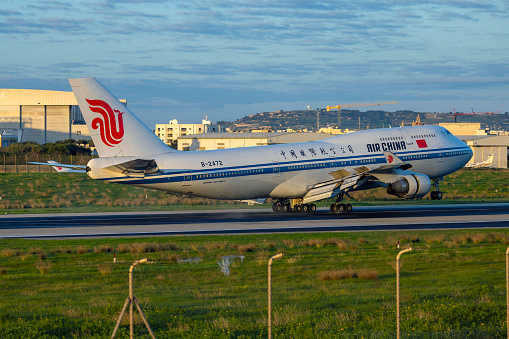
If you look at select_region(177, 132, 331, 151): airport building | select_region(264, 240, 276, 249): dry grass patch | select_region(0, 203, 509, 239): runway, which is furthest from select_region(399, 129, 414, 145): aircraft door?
select_region(177, 132, 331, 151): airport building

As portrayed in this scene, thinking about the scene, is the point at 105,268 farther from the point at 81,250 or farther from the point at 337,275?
the point at 337,275

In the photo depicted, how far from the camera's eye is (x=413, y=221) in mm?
41656

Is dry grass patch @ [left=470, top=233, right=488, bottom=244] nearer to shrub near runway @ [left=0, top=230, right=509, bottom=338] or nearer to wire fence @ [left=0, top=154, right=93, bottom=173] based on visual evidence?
shrub near runway @ [left=0, top=230, right=509, bottom=338]

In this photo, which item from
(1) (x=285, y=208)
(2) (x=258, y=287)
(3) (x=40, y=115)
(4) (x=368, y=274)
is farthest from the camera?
(3) (x=40, y=115)

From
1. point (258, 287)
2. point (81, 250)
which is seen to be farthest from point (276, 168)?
point (258, 287)

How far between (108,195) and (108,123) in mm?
31415

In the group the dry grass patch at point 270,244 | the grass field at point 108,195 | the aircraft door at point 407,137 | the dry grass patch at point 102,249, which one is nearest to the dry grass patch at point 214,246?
the dry grass patch at point 270,244

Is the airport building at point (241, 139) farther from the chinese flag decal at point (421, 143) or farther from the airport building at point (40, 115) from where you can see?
the chinese flag decal at point (421, 143)

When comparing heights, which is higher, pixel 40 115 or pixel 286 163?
pixel 40 115

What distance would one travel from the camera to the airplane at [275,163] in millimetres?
39406

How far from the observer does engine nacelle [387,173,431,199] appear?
45.5 metres

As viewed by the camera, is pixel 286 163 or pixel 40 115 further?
pixel 40 115

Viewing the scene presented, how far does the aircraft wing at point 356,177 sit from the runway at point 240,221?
1578mm

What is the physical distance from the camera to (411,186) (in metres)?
45.4
